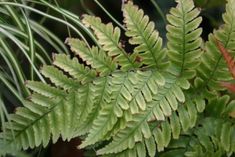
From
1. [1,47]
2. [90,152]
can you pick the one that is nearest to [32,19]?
[1,47]

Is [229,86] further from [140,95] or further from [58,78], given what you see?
[58,78]

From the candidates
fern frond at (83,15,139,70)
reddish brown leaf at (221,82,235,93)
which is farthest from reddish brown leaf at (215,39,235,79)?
fern frond at (83,15,139,70)

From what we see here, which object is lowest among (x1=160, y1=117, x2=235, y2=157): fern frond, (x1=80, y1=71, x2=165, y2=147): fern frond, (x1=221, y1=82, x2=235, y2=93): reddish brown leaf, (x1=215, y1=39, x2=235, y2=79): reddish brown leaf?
(x1=160, y1=117, x2=235, y2=157): fern frond

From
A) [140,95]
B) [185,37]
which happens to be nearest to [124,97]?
[140,95]

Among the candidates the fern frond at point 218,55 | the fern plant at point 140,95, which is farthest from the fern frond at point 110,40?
the fern frond at point 218,55

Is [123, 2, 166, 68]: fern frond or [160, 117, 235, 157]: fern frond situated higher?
[123, 2, 166, 68]: fern frond

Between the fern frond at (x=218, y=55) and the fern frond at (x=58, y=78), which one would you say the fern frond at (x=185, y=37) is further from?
the fern frond at (x=58, y=78)

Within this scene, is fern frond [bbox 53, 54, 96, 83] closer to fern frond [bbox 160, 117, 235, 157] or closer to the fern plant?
the fern plant

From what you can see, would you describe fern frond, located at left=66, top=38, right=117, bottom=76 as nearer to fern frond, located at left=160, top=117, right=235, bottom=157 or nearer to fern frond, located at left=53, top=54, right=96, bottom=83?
fern frond, located at left=53, top=54, right=96, bottom=83
